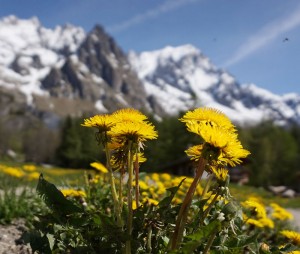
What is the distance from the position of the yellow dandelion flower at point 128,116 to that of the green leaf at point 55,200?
558 mm

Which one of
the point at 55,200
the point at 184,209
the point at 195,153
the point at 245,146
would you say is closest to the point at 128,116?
the point at 195,153

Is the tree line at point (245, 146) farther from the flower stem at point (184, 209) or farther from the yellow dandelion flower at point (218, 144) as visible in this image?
the yellow dandelion flower at point (218, 144)

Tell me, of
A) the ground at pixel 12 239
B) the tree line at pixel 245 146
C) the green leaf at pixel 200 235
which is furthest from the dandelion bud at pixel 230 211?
the tree line at pixel 245 146

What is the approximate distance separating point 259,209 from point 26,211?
3009 millimetres

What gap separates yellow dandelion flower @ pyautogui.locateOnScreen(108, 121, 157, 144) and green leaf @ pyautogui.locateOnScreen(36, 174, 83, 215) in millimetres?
570

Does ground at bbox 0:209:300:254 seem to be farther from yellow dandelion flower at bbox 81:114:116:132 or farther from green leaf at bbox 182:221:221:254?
green leaf at bbox 182:221:221:254

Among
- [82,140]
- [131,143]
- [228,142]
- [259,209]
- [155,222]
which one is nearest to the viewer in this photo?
[228,142]

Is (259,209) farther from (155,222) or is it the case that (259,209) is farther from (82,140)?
(82,140)

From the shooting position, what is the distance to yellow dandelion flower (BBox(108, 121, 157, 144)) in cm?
200

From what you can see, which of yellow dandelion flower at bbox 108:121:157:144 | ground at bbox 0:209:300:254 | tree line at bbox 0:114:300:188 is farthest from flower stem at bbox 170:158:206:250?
tree line at bbox 0:114:300:188

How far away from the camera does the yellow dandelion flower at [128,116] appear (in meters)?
2.19

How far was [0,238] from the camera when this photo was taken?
3.85 meters

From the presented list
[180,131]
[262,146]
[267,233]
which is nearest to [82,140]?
[180,131]

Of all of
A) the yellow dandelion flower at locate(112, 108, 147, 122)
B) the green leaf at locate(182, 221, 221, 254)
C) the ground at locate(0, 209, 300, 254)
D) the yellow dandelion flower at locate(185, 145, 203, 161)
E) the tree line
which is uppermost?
the tree line
